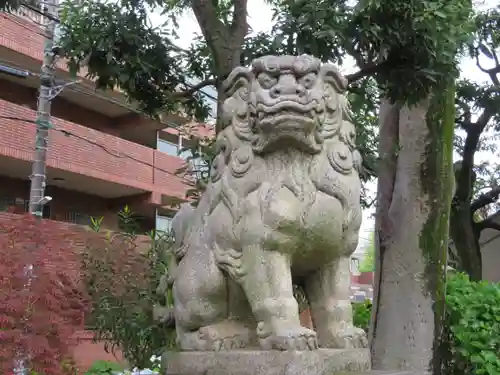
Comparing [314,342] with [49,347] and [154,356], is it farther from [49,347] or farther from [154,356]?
[154,356]

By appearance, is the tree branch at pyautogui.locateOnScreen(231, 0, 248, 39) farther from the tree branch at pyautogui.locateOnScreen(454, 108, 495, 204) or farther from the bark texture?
the tree branch at pyautogui.locateOnScreen(454, 108, 495, 204)

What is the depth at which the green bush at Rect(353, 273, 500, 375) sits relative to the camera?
460cm

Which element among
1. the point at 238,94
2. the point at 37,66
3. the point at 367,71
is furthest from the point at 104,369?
the point at 37,66

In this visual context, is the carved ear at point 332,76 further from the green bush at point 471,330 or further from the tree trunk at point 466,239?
the tree trunk at point 466,239

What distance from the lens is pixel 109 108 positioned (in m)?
12.9

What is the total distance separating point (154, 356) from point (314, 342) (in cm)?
291

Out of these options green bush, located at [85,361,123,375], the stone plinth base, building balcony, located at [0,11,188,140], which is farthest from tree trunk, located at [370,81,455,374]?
building balcony, located at [0,11,188,140]

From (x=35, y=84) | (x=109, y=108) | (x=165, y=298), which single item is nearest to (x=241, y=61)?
(x=165, y=298)

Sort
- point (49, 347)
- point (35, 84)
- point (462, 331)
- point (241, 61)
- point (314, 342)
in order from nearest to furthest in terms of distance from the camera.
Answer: point (314, 342), point (49, 347), point (241, 61), point (462, 331), point (35, 84)

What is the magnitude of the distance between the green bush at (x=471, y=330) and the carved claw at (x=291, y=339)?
8.73 ft

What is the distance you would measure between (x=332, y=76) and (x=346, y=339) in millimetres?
1064

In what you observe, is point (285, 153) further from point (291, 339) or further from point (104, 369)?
point (104, 369)

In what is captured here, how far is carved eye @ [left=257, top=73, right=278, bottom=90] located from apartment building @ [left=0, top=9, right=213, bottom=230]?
6583 mm

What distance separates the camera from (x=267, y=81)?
2.53m
